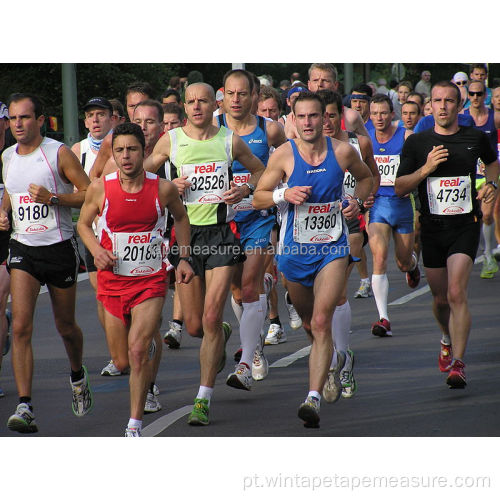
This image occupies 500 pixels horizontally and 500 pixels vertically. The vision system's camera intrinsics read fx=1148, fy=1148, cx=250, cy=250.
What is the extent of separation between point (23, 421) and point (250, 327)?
7.01 ft

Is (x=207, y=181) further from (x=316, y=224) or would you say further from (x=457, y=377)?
(x=457, y=377)

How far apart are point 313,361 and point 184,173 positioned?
1.69 m

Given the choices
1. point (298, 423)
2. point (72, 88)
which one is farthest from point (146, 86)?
point (72, 88)

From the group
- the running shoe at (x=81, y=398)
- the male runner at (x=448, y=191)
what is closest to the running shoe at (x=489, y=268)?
the male runner at (x=448, y=191)

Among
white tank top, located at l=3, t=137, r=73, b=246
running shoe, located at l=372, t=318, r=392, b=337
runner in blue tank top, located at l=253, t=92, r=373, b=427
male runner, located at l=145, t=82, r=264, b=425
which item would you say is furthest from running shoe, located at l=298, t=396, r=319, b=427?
running shoe, located at l=372, t=318, r=392, b=337

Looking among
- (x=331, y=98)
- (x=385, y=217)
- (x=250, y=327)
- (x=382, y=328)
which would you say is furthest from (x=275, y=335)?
(x=331, y=98)

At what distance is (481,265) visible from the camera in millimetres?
15375

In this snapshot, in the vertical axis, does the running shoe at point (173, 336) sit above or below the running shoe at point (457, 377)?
below

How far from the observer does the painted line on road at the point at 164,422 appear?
701cm

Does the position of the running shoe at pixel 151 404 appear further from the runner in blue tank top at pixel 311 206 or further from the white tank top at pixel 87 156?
the white tank top at pixel 87 156

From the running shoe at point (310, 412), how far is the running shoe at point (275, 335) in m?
3.37

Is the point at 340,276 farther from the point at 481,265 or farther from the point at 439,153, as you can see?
the point at 481,265

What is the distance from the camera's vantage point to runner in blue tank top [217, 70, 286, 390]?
28.0ft

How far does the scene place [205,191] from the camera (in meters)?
7.97
